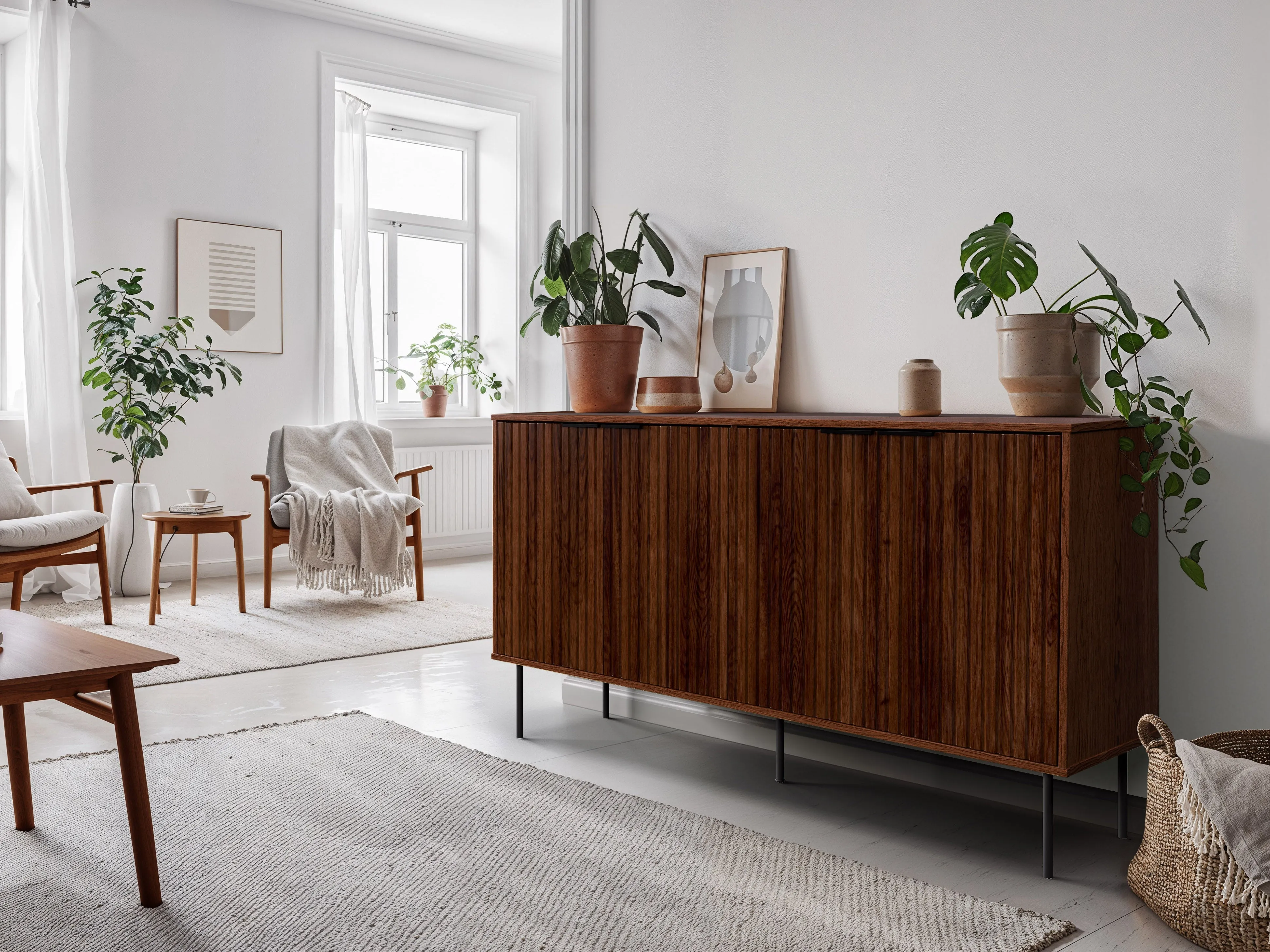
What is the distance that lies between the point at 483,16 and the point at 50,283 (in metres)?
2.59

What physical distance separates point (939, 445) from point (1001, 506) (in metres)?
0.17

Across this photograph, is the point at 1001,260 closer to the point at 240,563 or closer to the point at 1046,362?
the point at 1046,362

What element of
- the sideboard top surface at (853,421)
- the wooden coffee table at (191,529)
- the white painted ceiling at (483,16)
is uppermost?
the white painted ceiling at (483,16)

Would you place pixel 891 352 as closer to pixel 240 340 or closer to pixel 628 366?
pixel 628 366

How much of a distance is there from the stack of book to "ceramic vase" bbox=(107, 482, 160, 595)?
0.37 meters

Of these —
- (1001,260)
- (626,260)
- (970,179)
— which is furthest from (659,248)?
(1001,260)

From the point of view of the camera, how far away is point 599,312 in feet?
10.5

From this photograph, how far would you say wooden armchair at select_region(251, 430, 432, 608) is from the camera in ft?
15.9

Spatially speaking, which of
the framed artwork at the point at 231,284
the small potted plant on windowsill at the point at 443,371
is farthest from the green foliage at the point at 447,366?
the framed artwork at the point at 231,284

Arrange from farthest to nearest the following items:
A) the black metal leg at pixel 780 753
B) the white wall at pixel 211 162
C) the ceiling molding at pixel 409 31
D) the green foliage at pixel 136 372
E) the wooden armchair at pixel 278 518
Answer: the ceiling molding at pixel 409 31
the white wall at pixel 211 162
the green foliage at pixel 136 372
the wooden armchair at pixel 278 518
the black metal leg at pixel 780 753

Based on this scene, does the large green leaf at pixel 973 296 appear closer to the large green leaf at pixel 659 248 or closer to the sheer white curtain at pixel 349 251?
the large green leaf at pixel 659 248

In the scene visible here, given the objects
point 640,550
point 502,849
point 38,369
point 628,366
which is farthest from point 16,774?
point 38,369

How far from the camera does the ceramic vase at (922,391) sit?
242cm

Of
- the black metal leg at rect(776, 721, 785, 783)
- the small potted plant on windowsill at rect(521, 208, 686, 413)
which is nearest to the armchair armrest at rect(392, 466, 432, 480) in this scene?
the small potted plant on windowsill at rect(521, 208, 686, 413)
